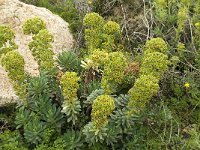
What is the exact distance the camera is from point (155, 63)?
369 centimetres

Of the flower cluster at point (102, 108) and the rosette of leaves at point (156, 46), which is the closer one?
the flower cluster at point (102, 108)

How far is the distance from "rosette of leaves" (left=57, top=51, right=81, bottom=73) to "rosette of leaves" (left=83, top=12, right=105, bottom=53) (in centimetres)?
25

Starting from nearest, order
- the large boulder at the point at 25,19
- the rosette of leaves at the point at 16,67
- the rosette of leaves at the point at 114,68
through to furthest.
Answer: the rosette of leaves at the point at 114,68
the rosette of leaves at the point at 16,67
the large boulder at the point at 25,19

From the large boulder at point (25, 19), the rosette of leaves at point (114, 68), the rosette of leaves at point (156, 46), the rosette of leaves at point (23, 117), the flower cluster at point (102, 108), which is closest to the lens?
the flower cluster at point (102, 108)

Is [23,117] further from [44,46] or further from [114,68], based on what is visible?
Result: [114,68]

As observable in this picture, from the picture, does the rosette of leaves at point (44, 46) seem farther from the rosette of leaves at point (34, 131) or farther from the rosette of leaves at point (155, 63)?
the rosette of leaves at point (155, 63)

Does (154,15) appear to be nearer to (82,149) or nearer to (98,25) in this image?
(98,25)

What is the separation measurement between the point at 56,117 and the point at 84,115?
0.98 feet

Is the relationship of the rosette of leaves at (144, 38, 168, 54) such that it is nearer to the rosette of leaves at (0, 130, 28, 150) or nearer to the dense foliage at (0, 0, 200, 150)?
the dense foliage at (0, 0, 200, 150)

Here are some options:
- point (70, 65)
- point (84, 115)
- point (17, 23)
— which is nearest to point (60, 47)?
point (17, 23)

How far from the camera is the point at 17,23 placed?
5.80 metres

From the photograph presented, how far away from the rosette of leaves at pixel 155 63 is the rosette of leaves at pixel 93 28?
2.35 feet

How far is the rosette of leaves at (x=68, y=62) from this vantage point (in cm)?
438

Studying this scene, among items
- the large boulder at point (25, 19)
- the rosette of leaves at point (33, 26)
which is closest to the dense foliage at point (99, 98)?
the rosette of leaves at point (33, 26)
